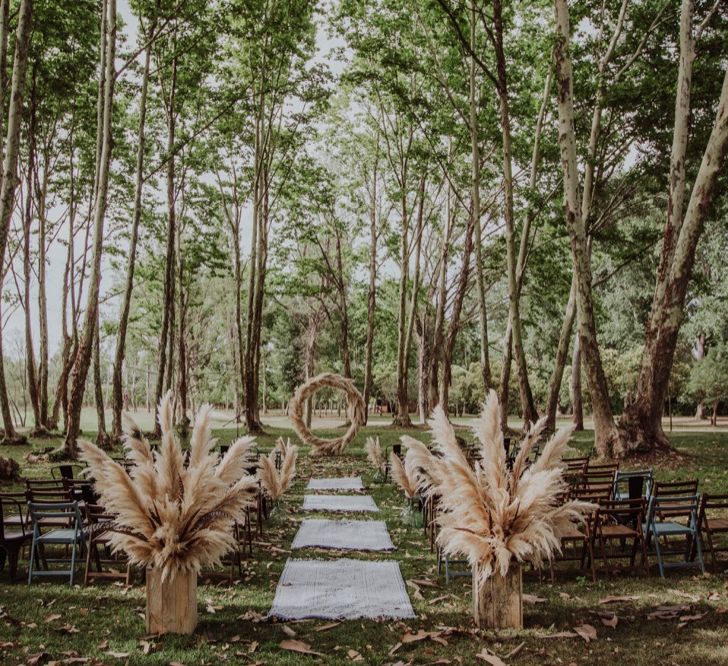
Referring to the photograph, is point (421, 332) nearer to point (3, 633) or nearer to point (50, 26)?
point (50, 26)

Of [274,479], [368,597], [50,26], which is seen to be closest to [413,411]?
[50,26]

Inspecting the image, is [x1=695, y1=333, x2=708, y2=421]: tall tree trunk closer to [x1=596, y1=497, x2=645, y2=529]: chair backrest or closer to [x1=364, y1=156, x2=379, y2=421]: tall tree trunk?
[x1=364, y1=156, x2=379, y2=421]: tall tree trunk

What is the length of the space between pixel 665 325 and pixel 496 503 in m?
10.2

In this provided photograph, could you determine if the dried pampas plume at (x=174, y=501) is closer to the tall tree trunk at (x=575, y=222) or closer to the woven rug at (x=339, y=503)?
the woven rug at (x=339, y=503)

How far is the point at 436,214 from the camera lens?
94.3 ft

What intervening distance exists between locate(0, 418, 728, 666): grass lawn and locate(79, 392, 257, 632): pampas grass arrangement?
467 mm

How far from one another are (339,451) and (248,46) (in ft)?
45.9

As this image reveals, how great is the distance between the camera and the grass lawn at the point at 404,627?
455 centimetres

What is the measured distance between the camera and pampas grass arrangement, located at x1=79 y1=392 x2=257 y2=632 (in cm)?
476

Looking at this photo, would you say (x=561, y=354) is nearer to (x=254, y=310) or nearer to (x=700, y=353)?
(x=254, y=310)

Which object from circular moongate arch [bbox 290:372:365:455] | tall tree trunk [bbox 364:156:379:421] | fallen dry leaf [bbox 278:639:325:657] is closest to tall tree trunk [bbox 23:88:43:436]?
circular moongate arch [bbox 290:372:365:455]

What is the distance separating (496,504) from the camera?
497cm

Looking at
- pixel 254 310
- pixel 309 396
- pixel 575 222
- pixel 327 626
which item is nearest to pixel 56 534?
pixel 327 626

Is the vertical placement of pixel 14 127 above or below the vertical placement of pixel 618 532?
above
